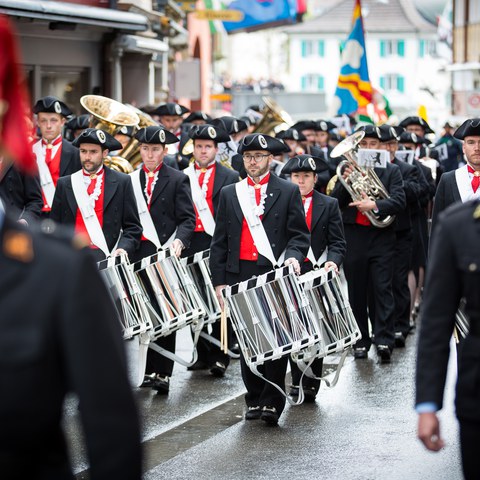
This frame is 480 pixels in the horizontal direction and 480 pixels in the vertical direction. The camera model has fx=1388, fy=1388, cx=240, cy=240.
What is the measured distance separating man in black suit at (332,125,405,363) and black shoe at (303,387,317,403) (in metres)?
2.12

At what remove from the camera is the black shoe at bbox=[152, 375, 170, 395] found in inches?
392

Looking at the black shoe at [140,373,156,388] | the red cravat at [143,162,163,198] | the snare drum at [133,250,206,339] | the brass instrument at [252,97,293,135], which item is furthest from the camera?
the brass instrument at [252,97,293,135]

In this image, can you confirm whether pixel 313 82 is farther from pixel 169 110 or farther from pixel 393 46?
pixel 169 110

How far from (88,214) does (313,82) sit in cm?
10553

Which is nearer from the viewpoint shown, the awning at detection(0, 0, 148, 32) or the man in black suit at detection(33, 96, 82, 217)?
the man in black suit at detection(33, 96, 82, 217)

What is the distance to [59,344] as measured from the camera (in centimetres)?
316

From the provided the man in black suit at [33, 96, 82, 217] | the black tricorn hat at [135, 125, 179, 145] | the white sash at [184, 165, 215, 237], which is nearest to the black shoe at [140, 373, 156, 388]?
the man in black suit at [33, 96, 82, 217]

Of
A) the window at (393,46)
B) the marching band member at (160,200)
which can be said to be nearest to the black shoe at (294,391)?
the marching band member at (160,200)

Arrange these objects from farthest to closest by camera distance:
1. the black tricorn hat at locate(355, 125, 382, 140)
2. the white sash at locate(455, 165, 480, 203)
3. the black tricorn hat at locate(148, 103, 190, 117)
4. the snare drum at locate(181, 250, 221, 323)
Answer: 1. the black tricorn hat at locate(148, 103, 190, 117)
2. the black tricorn hat at locate(355, 125, 382, 140)
3. the snare drum at locate(181, 250, 221, 323)
4. the white sash at locate(455, 165, 480, 203)

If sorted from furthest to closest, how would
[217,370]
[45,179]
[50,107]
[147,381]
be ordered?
1. [50,107]
2. [45,179]
3. [217,370]
4. [147,381]

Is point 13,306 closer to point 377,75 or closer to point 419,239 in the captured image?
point 419,239

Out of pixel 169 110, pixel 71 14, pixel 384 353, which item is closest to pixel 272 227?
pixel 384 353

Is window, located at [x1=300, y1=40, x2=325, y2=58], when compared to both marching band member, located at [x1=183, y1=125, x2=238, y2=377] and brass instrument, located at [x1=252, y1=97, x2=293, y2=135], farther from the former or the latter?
marching band member, located at [x1=183, y1=125, x2=238, y2=377]

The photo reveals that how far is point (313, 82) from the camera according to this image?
Result: 11419cm
